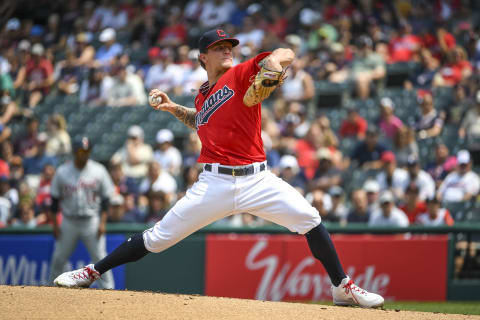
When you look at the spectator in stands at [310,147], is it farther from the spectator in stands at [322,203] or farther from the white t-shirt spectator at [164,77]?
the white t-shirt spectator at [164,77]

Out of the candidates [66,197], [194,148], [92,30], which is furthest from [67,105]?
[66,197]

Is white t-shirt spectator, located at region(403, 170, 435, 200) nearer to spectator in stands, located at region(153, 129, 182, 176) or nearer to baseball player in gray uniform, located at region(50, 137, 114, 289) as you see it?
spectator in stands, located at region(153, 129, 182, 176)

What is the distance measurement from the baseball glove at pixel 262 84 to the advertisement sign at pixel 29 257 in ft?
15.9

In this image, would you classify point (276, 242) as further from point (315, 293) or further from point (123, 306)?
point (123, 306)

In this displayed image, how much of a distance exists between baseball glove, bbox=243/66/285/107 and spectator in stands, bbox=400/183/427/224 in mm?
5023

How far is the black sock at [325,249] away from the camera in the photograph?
511 centimetres

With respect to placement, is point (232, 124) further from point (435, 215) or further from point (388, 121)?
point (388, 121)

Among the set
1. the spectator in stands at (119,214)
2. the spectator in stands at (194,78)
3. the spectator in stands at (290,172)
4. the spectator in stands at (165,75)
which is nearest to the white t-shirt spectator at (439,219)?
the spectator in stands at (290,172)

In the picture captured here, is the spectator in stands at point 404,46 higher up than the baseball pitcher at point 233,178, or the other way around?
the spectator in stands at point 404,46

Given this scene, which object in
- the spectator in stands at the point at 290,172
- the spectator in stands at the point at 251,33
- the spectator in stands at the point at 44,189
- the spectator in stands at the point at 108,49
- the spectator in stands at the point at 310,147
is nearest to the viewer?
the spectator in stands at the point at 290,172

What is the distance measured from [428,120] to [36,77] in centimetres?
824

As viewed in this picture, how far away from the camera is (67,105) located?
14367 mm

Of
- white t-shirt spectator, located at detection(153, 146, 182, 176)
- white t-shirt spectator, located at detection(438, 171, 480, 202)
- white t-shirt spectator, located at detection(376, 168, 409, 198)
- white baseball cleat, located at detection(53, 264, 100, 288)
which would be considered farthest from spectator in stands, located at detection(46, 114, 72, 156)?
white baseball cleat, located at detection(53, 264, 100, 288)

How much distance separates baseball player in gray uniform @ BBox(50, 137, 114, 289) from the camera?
27.4ft
